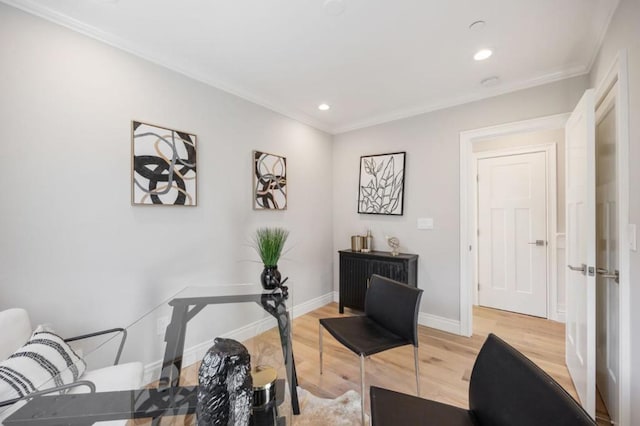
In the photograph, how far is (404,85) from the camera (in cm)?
262

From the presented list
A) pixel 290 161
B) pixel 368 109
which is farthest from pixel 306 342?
pixel 368 109

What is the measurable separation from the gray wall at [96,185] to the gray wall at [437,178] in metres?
1.80

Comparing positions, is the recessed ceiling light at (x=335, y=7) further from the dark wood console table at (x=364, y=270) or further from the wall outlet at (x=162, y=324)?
the dark wood console table at (x=364, y=270)

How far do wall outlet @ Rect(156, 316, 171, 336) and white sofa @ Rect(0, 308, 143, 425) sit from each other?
178 mm

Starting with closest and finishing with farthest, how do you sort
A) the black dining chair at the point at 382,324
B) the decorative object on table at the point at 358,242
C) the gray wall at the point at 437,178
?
the black dining chair at the point at 382,324, the gray wall at the point at 437,178, the decorative object on table at the point at 358,242

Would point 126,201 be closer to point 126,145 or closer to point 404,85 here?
point 126,145

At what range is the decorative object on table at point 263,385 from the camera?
1.04 m

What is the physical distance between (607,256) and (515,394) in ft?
4.69

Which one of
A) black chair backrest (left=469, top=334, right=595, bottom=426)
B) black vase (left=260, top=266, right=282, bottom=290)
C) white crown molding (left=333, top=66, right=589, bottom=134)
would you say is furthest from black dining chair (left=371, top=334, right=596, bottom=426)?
white crown molding (left=333, top=66, right=589, bottom=134)

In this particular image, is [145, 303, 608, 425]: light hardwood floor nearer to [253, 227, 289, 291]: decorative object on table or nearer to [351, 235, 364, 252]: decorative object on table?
[253, 227, 289, 291]: decorative object on table

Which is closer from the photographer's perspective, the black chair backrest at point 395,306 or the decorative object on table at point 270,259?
the black chair backrest at point 395,306

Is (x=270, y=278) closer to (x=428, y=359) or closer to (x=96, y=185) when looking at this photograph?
(x=96, y=185)

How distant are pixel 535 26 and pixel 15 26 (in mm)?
3136

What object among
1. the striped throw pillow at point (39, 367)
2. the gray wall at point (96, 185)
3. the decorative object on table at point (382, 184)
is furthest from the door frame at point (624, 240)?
the gray wall at point (96, 185)
